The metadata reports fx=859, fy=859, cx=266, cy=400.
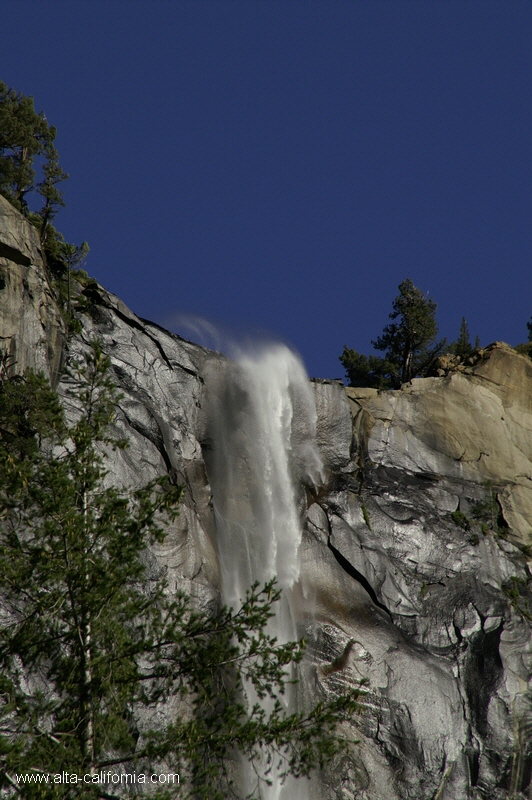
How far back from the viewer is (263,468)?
3073 cm

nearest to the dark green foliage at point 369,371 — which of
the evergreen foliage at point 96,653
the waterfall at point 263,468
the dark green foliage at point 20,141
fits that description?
the waterfall at point 263,468

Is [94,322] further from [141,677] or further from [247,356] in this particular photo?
[141,677]

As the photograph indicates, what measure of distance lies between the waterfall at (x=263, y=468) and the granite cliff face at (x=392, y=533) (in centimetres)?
50

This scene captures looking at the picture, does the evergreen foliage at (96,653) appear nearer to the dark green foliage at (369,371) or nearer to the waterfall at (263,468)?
the waterfall at (263,468)

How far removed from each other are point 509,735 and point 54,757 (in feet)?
60.3

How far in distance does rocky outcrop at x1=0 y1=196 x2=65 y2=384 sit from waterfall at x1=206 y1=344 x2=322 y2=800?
6.52 metres

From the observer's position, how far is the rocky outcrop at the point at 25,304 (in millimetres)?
25062

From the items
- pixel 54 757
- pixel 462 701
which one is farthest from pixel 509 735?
pixel 54 757

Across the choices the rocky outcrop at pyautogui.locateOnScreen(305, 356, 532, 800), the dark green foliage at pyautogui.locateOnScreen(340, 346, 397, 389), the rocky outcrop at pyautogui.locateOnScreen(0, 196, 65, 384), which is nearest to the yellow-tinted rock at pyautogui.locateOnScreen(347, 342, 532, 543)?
the rocky outcrop at pyautogui.locateOnScreen(305, 356, 532, 800)

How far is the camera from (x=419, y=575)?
30.2 m

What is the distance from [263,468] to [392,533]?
17.2ft

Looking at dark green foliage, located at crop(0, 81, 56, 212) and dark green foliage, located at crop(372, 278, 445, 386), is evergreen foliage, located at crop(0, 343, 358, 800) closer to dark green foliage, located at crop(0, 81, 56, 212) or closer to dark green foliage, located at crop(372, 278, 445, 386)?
dark green foliage, located at crop(0, 81, 56, 212)

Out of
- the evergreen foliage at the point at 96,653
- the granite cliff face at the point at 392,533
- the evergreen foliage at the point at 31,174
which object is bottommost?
the evergreen foliage at the point at 96,653

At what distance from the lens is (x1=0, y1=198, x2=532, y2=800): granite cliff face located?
2531 centimetres
